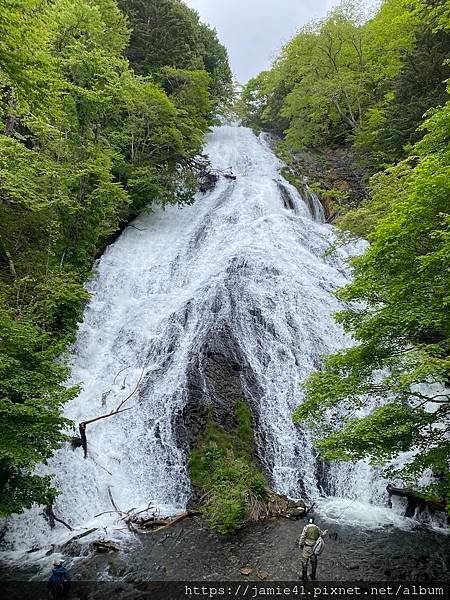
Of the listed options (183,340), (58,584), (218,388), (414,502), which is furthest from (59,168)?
(414,502)

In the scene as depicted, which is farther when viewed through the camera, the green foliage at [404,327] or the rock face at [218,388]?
the rock face at [218,388]

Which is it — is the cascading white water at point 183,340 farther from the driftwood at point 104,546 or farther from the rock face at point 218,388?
the driftwood at point 104,546

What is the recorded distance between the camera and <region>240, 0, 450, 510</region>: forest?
21.8ft

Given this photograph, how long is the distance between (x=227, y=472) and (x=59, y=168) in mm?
10401

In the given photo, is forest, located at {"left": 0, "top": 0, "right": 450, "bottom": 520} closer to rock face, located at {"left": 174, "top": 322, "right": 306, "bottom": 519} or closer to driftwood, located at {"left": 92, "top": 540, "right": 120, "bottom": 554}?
rock face, located at {"left": 174, "top": 322, "right": 306, "bottom": 519}

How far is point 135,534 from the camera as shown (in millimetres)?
9109

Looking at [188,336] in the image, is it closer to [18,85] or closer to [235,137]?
[18,85]

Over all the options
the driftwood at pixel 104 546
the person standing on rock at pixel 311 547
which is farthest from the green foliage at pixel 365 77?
the driftwood at pixel 104 546

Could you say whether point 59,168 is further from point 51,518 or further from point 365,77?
point 365,77

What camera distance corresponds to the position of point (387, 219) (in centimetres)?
775

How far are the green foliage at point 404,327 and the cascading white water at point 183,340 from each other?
3991 millimetres

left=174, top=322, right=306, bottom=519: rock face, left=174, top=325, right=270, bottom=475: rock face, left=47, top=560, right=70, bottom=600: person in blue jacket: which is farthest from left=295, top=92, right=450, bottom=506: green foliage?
left=47, top=560, right=70, bottom=600: person in blue jacket

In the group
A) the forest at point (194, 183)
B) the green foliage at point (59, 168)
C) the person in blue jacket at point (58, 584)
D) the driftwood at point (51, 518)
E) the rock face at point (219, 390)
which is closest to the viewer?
the forest at point (194, 183)

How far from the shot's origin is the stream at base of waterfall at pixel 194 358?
33.4ft
